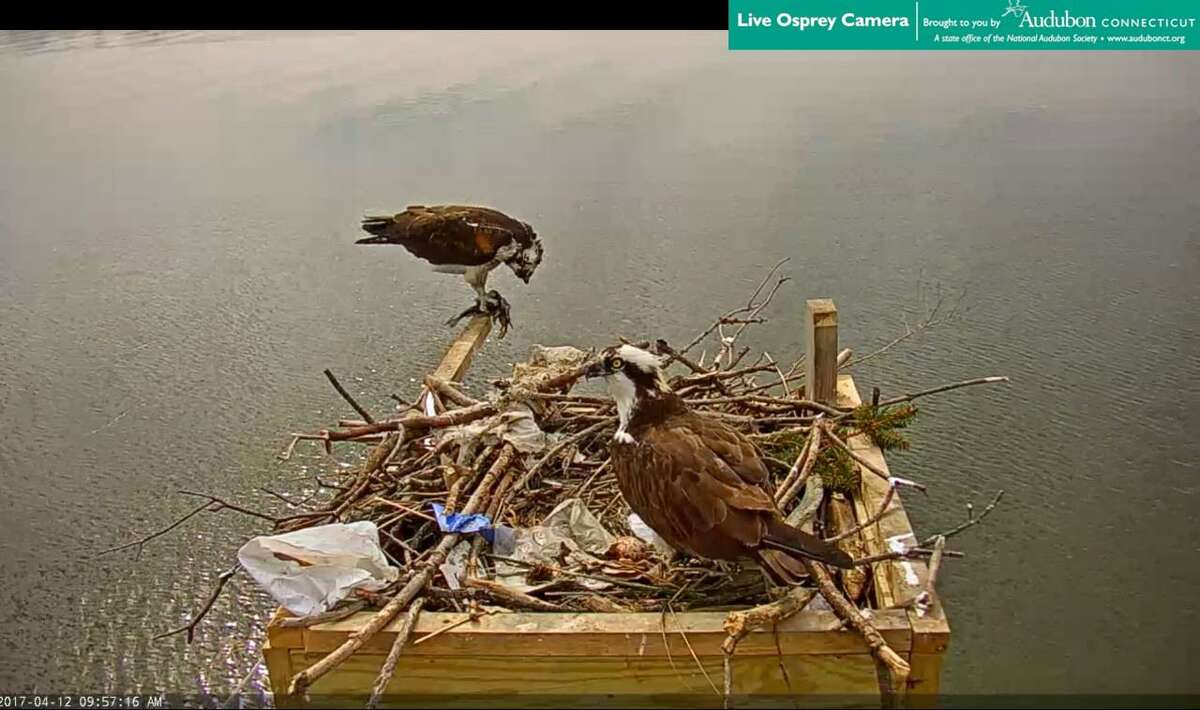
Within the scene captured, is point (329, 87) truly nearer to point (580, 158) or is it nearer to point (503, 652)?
point (580, 158)

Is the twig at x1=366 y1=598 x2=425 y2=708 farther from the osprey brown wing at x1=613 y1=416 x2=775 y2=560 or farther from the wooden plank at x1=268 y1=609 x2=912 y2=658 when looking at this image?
the osprey brown wing at x1=613 y1=416 x2=775 y2=560

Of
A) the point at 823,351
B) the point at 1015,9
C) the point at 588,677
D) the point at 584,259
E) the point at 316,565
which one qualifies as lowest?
the point at 588,677

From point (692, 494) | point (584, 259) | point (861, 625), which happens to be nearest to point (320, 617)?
point (692, 494)

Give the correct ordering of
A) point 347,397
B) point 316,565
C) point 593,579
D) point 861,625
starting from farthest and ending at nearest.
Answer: point 347,397
point 593,579
point 316,565
point 861,625

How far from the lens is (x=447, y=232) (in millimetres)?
2051

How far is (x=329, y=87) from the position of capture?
2004 mm

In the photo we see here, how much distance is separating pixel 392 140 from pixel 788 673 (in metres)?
1.32

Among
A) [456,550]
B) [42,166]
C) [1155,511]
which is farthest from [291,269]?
[1155,511]

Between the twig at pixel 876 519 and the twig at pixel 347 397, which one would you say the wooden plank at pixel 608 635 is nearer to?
the twig at pixel 876 519

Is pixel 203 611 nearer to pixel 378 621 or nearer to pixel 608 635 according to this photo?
pixel 378 621

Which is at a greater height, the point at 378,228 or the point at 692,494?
the point at 378,228

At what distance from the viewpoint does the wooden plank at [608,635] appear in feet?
3.81

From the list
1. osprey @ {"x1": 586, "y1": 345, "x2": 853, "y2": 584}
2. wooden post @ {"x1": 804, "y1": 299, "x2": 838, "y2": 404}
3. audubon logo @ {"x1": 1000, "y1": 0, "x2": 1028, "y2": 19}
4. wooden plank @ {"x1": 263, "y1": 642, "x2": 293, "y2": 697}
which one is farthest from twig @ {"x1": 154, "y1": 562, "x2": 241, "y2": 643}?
audubon logo @ {"x1": 1000, "y1": 0, "x2": 1028, "y2": 19}

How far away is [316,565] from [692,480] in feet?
1.46
